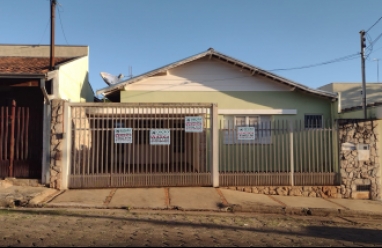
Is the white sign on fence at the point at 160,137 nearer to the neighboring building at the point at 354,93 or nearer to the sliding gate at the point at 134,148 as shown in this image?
the sliding gate at the point at 134,148

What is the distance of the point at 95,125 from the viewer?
9.75 m

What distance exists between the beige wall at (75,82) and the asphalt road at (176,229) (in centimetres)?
499

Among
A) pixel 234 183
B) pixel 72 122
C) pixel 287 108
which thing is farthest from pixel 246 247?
pixel 287 108

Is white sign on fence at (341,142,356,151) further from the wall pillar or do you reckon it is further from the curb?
the wall pillar

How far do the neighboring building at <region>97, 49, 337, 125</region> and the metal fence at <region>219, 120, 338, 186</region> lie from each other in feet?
8.10

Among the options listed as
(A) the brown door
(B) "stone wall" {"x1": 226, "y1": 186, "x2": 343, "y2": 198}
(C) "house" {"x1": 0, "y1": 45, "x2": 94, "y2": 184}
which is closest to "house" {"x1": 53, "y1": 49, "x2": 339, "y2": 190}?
(B) "stone wall" {"x1": 226, "y1": 186, "x2": 343, "y2": 198}

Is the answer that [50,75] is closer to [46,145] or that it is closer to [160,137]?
[46,145]

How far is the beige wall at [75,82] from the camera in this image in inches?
428

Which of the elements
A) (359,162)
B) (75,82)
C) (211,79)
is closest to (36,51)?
(75,82)

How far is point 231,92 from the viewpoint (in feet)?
41.0

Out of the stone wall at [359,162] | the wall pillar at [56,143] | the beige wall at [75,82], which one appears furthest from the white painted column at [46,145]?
the stone wall at [359,162]

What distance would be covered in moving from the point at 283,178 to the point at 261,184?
679 millimetres

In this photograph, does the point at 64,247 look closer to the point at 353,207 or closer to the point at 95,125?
the point at 95,125

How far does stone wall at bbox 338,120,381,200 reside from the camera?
974 centimetres
